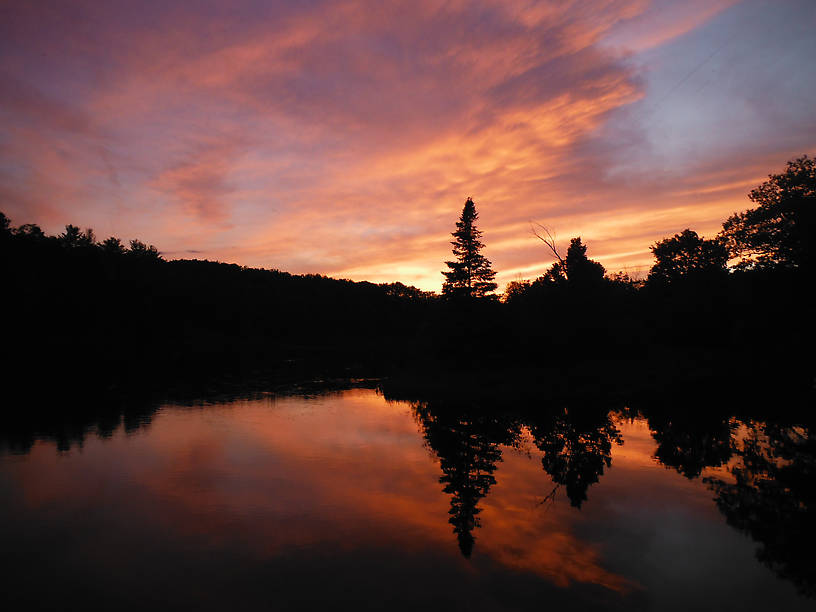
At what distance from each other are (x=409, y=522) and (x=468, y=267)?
35847mm

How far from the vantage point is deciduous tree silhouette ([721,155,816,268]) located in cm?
3372

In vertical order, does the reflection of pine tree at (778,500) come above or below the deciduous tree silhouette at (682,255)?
below

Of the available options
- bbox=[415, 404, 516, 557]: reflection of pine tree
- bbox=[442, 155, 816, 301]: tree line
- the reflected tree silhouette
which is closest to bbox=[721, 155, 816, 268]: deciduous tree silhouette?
bbox=[442, 155, 816, 301]: tree line

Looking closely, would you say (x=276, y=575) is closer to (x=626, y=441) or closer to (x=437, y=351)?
(x=626, y=441)

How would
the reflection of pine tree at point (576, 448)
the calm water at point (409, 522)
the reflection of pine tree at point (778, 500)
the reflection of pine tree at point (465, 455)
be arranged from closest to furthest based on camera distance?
1. the calm water at point (409, 522)
2. the reflection of pine tree at point (778, 500)
3. the reflection of pine tree at point (465, 455)
4. the reflection of pine tree at point (576, 448)

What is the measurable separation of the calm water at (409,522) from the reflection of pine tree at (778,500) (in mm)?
71

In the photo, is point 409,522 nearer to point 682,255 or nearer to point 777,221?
point 777,221

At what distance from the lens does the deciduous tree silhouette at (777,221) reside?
3372cm

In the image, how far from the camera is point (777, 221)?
1458 inches

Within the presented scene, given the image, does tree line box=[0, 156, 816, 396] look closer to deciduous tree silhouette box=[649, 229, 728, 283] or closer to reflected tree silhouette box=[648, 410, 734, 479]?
deciduous tree silhouette box=[649, 229, 728, 283]

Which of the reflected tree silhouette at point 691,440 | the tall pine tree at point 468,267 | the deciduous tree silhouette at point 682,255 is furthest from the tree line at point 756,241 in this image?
the deciduous tree silhouette at point 682,255

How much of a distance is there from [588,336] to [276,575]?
3948cm

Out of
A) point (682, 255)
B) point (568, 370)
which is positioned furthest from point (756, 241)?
point (682, 255)

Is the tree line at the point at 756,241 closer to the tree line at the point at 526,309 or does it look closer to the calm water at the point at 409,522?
the tree line at the point at 526,309
